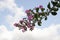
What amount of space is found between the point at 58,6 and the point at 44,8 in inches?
30.5

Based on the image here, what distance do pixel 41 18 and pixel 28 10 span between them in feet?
2.82

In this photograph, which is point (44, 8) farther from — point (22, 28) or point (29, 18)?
point (22, 28)

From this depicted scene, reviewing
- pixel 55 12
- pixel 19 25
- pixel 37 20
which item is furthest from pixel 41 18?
pixel 19 25

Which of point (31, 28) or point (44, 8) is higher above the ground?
point (44, 8)

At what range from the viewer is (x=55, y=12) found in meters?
9.25

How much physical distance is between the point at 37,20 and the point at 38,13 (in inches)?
15.4

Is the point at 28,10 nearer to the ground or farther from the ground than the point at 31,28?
farther from the ground

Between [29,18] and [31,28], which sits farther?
[31,28]

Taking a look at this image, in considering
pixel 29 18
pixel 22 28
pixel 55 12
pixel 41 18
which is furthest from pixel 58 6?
pixel 22 28

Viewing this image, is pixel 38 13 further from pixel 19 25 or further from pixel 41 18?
pixel 19 25

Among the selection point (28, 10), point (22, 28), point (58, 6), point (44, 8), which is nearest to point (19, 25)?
point (22, 28)

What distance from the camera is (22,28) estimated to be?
9984mm

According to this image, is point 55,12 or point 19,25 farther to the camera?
point 19,25

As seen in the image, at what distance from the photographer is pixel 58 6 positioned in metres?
9.18
